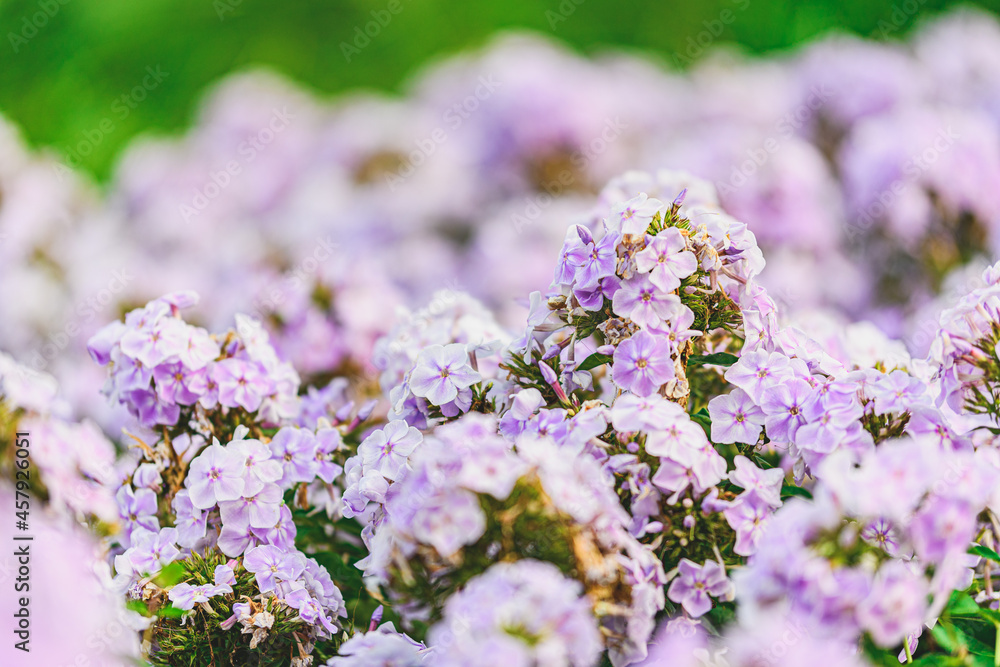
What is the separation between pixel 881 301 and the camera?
3.55m

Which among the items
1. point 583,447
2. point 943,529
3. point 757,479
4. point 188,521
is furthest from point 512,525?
point 188,521

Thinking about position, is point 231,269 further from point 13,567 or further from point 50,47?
point 50,47

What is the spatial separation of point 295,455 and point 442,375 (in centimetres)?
37

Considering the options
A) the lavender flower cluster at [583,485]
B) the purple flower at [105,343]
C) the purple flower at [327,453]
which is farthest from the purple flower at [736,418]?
the purple flower at [105,343]

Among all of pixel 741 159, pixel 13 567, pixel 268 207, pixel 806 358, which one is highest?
pixel 806 358

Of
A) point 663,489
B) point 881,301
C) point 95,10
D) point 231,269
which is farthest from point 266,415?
point 95,10

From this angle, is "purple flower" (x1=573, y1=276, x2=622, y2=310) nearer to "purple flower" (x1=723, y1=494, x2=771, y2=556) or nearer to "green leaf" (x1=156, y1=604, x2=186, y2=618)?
"purple flower" (x1=723, y1=494, x2=771, y2=556)

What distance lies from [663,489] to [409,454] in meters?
0.42

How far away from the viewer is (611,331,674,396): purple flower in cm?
154

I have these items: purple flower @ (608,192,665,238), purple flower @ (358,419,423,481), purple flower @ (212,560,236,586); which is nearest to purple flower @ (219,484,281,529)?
purple flower @ (212,560,236,586)

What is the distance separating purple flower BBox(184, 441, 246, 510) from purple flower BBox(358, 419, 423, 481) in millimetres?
239

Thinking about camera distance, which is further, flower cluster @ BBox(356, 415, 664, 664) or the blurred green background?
the blurred green background

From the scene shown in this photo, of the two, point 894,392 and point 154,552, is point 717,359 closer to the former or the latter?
point 894,392

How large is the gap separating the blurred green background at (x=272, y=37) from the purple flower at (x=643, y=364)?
4795 mm
